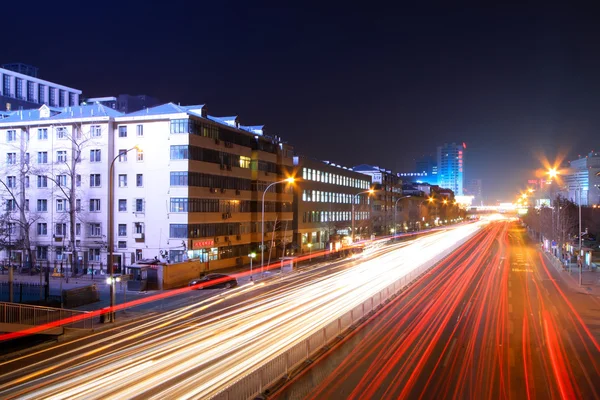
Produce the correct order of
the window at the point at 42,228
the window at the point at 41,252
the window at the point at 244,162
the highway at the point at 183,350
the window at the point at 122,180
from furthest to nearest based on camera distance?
the window at the point at 244,162 → the window at the point at 42,228 → the window at the point at 41,252 → the window at the point at 122,180 → the highway at the point at 183,350

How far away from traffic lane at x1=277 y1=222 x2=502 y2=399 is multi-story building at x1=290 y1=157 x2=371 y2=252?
36.3m

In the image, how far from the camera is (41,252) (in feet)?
152

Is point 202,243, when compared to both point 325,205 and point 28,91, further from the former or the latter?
point 28,91

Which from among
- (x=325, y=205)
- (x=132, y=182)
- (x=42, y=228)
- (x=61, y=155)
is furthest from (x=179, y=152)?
(x=325, y=205)

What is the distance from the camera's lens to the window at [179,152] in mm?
42250

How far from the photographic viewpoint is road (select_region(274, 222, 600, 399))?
13883mm

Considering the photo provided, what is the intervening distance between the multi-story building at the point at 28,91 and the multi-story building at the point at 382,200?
63112 millimetres

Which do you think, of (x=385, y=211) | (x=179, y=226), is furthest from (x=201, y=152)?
(x=385, y=211)

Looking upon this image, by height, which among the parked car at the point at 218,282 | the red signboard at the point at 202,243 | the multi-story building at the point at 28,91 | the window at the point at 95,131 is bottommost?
the parked car at the point at 218,282

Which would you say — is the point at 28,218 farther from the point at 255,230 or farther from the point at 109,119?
the point at 255,230

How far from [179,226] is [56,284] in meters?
10.4

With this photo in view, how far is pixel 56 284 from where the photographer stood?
37.1 metres

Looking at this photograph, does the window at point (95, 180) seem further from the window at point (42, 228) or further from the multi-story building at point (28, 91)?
the multi-story building at point (28, 91)

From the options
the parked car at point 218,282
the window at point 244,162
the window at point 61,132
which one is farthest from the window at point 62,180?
the parked car at point 218,282
